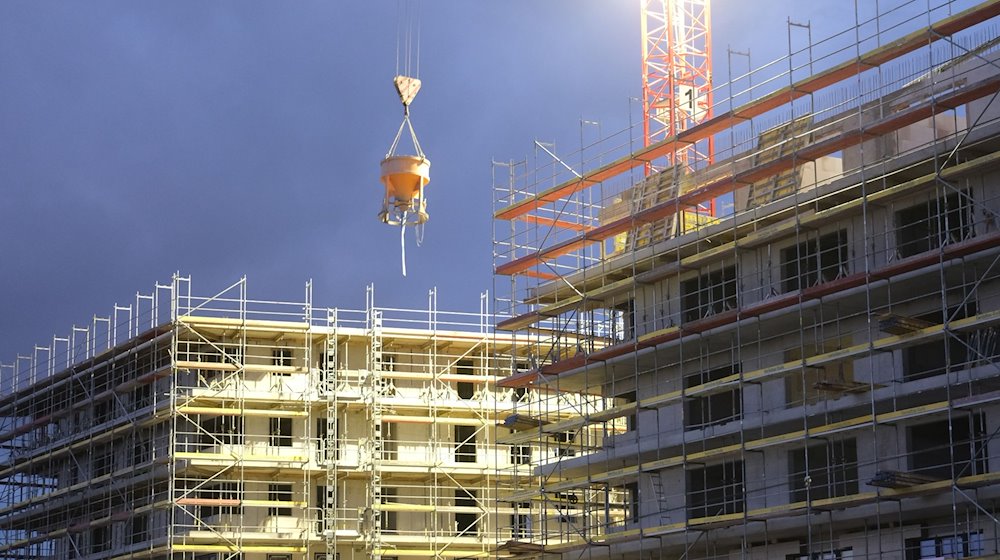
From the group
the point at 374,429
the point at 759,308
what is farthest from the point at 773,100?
the point at 374,429

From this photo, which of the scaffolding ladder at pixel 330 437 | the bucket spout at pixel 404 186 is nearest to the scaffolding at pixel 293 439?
the scaffolding ladder at pixel 330 437

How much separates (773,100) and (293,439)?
26.4 m

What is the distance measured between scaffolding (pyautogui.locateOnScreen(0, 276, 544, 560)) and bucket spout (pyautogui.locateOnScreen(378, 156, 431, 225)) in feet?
58.2

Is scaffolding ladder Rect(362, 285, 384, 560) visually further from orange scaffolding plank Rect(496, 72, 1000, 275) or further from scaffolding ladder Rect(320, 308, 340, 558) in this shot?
orange scaffolding plank Rect(496, 72, 1000, 275)

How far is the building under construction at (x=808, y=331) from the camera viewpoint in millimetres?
38781

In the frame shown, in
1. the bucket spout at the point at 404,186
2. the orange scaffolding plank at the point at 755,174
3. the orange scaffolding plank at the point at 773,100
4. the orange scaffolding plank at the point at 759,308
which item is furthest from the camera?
the bucket spout at the point at 404,186

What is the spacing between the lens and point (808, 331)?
43.8 metres

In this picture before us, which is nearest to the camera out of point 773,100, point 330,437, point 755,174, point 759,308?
Answer: point 759,308

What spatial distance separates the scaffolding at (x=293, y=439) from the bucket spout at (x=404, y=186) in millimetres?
17734

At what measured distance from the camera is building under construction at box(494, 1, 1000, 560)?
38781 mm

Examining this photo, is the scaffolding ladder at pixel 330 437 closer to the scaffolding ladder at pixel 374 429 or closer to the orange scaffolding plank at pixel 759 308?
the scaffolding ladder at pixel 374 429

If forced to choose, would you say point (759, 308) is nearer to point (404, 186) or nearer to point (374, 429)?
point (404, 186)

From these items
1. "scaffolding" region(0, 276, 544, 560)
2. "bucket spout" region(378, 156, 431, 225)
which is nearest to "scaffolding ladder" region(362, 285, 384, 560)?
"scaffolding" region(0, 276, 544, 560)

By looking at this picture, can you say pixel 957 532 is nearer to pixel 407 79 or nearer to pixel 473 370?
pixel 407 79
